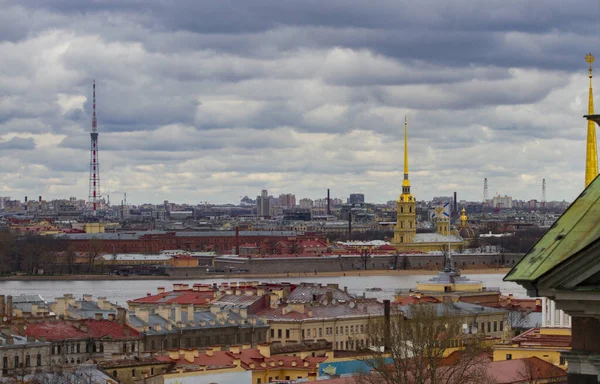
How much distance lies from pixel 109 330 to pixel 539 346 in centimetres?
1142

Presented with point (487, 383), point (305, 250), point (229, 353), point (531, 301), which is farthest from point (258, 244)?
point (487, 383)

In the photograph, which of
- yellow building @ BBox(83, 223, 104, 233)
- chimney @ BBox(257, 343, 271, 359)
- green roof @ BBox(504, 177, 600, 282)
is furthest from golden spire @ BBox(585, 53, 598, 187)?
yellow building @ BBox(83, 223, 104, 233)

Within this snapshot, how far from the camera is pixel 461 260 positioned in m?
105

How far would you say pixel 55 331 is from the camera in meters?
29.4

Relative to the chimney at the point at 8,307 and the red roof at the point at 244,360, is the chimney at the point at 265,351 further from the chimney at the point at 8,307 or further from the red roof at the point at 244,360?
the chimney at the point at 8,307

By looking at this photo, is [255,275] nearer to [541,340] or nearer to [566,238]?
[541,340]

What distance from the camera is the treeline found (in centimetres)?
9281

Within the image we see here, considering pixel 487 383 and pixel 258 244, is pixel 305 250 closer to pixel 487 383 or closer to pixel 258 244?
pixel 258 244

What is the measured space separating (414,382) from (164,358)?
12814 millimetres

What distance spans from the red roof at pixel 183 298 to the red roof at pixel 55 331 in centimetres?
888

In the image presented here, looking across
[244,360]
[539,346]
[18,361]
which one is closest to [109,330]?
[18,361]

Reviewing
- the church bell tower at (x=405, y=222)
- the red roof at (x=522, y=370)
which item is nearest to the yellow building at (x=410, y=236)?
the church bell tower at (x=405, y=222)

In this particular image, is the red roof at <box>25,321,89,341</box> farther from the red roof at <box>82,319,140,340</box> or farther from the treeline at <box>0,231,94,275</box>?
the treeline at <box>0,231,94,275</box>

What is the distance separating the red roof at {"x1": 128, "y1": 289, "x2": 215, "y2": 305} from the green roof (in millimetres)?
35223
